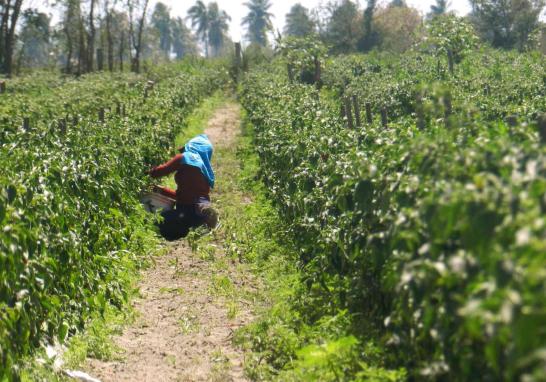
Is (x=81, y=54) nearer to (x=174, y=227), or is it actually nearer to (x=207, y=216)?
(x=174, y=227)

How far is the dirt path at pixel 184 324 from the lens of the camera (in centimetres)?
527

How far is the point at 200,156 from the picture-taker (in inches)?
388

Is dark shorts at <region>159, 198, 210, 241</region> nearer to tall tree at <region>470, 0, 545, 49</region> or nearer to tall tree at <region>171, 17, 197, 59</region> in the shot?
tall tree at <region>470, 0, 545, 49</region>

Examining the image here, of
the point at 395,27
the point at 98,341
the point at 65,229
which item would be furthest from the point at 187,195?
the point at 395,27

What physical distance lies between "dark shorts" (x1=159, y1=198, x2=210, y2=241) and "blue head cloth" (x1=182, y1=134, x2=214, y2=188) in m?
0.50

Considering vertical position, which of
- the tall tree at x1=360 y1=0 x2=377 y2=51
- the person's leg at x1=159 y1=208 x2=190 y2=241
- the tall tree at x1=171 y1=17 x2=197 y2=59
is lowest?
the person's leg at x1=159 y1=208 x2=190 y2=241

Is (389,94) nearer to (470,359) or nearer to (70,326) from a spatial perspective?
(70,326)

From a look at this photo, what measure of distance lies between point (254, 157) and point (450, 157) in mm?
10196

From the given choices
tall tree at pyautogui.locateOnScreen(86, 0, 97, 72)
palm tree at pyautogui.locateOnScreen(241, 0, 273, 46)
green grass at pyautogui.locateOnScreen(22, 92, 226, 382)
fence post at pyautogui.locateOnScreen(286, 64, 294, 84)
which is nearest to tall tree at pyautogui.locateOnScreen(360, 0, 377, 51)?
tall tree at pyautogui.locateOnScreen(86, 0, 97, 72)

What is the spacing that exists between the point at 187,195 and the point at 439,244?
20.7ft

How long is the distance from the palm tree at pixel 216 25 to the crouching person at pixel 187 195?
11908 centimetres

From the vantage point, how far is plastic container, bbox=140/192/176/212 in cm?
952

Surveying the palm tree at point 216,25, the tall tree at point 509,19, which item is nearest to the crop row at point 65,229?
the tall tree at point 509,19

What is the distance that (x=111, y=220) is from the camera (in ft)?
24.1
